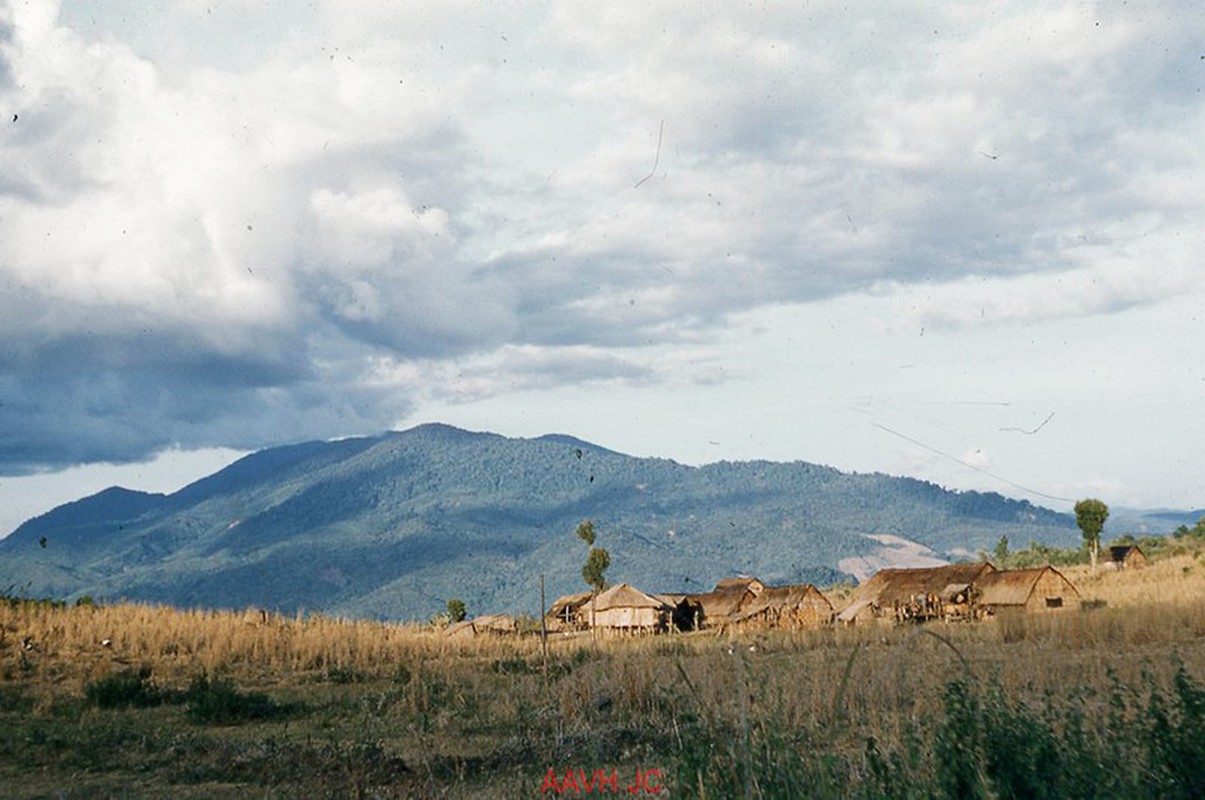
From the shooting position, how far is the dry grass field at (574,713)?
21.1 ft

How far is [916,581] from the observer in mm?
61031

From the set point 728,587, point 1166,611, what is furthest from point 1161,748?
point 728,587

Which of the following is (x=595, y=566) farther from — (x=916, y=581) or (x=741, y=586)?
(x=916, y=581)

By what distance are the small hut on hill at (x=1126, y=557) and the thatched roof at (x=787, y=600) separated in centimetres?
2012

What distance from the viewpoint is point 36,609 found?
26.7m

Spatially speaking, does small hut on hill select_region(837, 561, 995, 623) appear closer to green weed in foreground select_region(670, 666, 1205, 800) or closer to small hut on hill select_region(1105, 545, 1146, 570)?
small hut on hill select_region(1105, 545, 1146, 570)

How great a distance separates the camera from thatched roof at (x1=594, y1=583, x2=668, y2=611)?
78.2 metres

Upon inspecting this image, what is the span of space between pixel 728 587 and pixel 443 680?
59151mm

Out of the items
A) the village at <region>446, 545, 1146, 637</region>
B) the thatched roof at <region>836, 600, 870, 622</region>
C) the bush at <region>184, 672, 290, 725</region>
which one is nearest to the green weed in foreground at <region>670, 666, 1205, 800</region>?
the bush at <region>184, 672, 290, 725</region>

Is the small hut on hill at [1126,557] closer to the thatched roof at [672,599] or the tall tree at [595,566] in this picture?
the thatched roof at [672,599]

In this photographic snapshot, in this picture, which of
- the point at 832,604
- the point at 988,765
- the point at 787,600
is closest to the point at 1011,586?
the point at 787,600

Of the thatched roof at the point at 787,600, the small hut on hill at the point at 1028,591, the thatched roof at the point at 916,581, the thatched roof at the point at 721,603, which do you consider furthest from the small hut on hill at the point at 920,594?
the thatched roof at the point at 721,603

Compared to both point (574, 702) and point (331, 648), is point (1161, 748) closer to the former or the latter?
point (574, 702)

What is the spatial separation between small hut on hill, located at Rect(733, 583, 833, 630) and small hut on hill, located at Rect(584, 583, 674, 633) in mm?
8008
